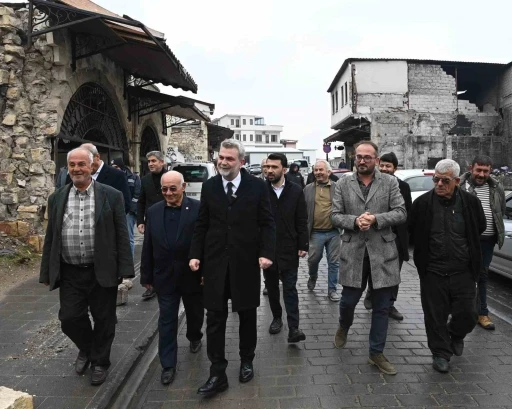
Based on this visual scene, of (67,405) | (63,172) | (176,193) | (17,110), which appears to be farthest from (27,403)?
(17,110)

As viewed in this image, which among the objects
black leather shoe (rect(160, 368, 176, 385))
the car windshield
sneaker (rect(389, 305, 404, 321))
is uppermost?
the car windshield

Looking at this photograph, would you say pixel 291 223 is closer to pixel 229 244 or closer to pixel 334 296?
pixel 229 244

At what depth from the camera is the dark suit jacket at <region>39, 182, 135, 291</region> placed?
11.4ft

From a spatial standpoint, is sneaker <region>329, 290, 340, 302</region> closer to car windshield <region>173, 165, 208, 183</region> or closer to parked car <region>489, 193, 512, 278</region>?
parked car <region>489, 193, 512, 278</region>

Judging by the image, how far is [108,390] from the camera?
3367mm

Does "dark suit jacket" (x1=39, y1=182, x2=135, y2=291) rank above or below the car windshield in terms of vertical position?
below

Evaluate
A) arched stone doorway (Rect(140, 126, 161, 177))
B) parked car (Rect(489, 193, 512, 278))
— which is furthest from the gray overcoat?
arched stone doorway (Rect(140, 126, 161, 177))

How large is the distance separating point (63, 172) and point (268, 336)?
312cm

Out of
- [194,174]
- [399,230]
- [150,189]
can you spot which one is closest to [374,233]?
[399,230]

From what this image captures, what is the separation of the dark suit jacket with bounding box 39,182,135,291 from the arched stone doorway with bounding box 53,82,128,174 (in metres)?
4.98

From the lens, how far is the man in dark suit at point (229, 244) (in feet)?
11.1

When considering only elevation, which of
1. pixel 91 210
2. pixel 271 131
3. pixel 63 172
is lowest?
pixel 91 210

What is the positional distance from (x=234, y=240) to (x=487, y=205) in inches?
120

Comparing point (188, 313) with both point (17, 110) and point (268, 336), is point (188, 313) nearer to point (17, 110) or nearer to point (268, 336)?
point (268, 336)
